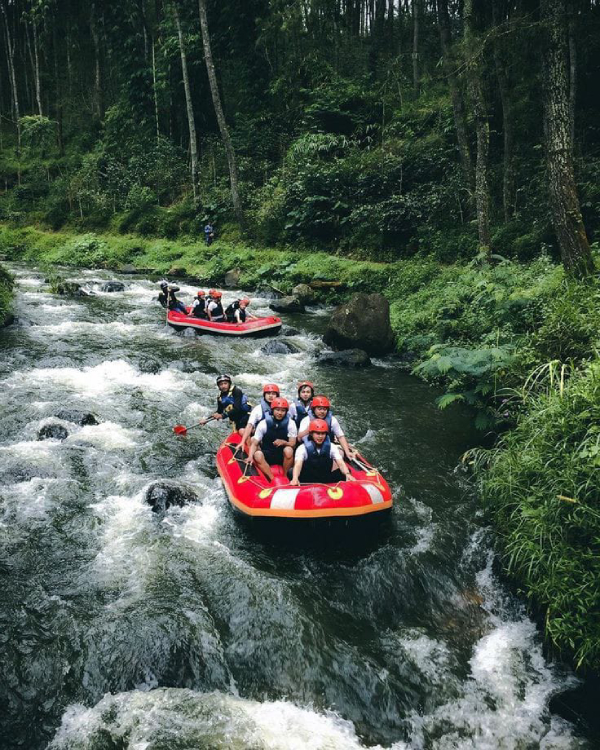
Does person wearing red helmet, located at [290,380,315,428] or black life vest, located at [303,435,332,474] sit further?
person wearing red helmet, located at [290,380,315,428]

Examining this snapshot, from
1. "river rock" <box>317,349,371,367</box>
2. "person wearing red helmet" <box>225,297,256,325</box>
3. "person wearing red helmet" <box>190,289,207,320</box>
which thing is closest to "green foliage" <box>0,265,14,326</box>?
"person wearing red helmet" <box>190,289,207,320</box>

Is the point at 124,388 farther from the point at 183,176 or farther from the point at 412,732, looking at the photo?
the point at 183,176

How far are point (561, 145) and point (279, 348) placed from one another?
730 cm

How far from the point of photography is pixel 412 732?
154 inches

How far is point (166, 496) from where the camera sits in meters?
6.46

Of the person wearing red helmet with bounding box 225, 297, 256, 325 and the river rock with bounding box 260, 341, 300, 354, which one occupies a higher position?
the person wearing red helmet with bounding box 225, 297, 256, 325

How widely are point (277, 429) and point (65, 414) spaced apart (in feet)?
13.4

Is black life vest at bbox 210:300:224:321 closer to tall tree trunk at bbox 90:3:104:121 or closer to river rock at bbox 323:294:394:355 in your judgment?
river rock at bbox 323:294:394:355

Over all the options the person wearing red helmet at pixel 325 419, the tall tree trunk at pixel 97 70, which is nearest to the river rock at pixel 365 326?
the person wearing red helmet at pixel 325 419

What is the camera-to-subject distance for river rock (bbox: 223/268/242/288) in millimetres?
20891

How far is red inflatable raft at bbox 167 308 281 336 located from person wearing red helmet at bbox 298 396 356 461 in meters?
7.29

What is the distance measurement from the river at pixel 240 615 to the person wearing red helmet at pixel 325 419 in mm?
1030

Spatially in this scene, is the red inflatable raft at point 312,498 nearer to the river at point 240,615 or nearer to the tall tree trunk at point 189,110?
the river at point 240,615

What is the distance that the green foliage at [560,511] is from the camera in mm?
4133
